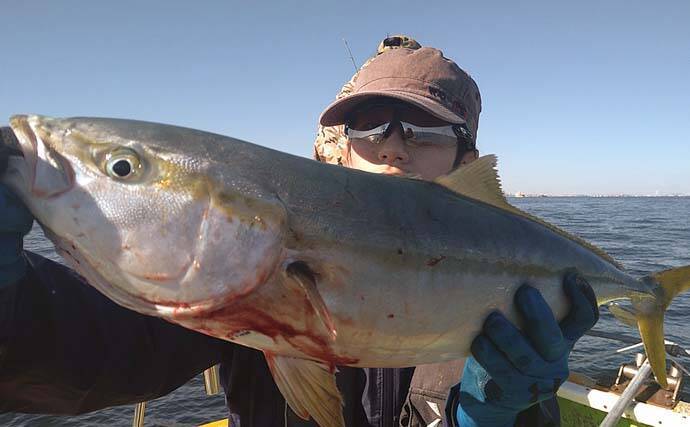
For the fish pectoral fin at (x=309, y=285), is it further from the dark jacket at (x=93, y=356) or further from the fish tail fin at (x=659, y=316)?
the fish tail fin at (x=659, y=316)

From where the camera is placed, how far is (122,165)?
5.74 ft

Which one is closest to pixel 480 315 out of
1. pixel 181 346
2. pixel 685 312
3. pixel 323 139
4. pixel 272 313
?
pixel 272 313

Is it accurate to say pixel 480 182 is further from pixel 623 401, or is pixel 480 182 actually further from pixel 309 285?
pixel 623 401

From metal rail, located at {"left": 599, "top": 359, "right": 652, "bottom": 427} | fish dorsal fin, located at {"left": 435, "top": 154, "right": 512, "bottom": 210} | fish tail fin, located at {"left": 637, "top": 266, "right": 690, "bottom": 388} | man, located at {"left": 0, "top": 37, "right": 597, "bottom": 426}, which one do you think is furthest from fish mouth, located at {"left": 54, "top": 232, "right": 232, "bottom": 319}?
metal rail, located at {"left": 599, "top": 359, "right": 652, "bottom": 427}

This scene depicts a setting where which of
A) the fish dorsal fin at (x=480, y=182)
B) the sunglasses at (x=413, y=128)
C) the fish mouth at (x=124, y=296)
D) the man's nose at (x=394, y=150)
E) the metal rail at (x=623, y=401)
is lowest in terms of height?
the metal rail at (x=623, y=401)

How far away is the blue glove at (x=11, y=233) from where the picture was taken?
1680mm

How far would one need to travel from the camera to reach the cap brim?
11.7 ft

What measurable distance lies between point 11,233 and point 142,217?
0.51 m

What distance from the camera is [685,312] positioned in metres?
14.9

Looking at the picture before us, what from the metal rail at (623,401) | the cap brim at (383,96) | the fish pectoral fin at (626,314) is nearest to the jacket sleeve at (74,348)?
the cap brim at (383,96)

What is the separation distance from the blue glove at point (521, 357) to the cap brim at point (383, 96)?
1547mm

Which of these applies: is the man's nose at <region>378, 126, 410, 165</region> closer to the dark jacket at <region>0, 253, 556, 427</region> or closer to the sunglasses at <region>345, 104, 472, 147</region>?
the sunglasses at <region>345, 104, 472, 147</region>

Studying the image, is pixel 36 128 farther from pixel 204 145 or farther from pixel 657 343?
pixel 657 343

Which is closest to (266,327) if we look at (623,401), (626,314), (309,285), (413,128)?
(309,285)
